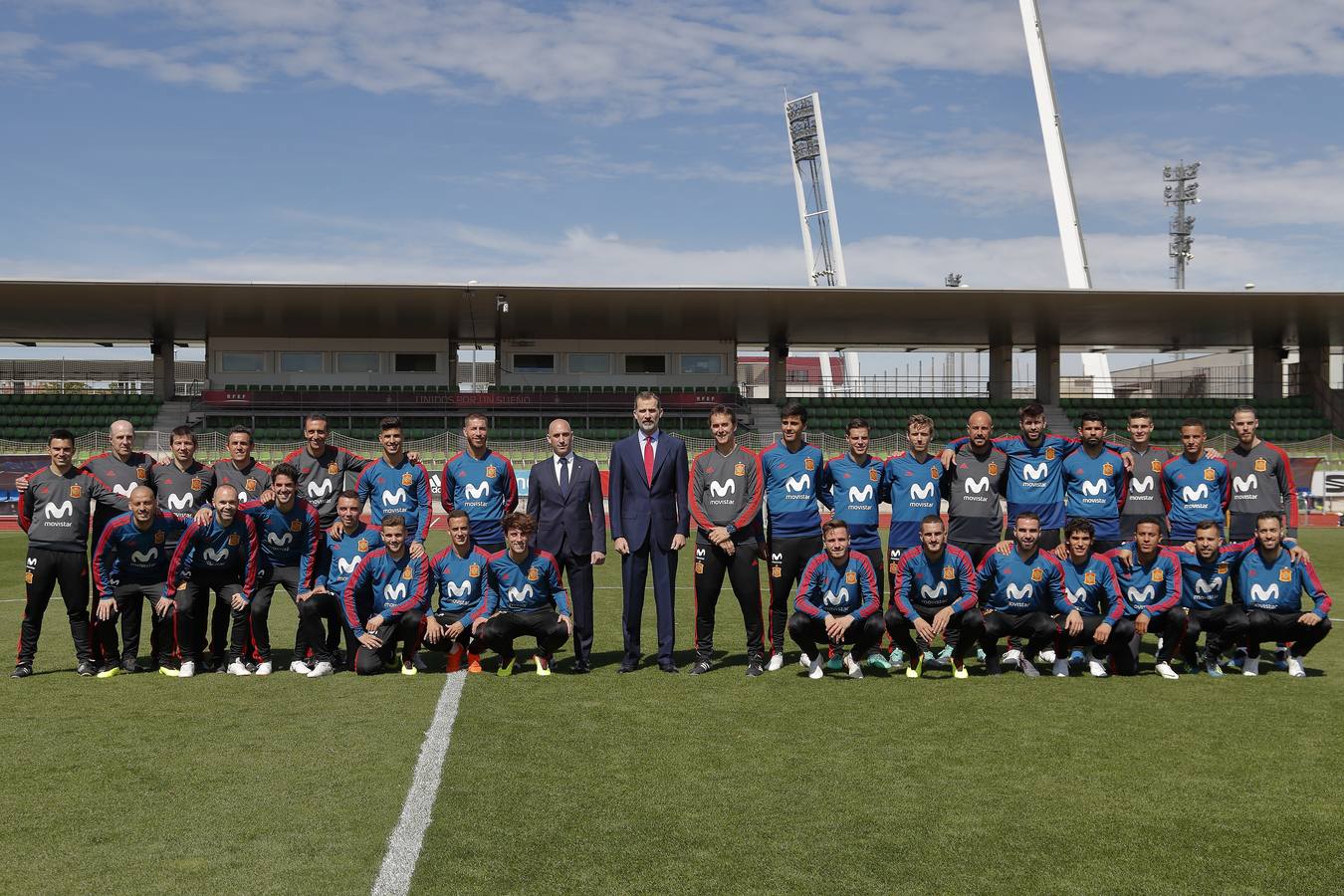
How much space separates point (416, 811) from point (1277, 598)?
5950 millimetres

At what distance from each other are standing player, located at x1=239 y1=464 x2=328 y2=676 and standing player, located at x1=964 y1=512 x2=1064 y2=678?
14.6 ft

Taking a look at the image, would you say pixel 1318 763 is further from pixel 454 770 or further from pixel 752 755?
pixel 454 770

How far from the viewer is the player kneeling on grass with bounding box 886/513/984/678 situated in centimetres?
743

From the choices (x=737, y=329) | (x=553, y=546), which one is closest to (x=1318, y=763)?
(x=553, y=546)

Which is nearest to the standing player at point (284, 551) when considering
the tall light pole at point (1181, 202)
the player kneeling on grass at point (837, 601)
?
the player kneeling on grass at point (837, 601)

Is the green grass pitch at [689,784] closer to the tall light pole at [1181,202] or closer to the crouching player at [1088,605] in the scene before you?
the crouching player at [1088,605]

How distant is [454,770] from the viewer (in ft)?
16.7

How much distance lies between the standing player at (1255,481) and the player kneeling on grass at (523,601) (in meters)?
5.02

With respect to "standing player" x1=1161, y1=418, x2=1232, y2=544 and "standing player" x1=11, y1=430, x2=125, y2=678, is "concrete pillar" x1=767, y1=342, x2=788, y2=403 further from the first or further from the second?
"standing player" x1=11, y1=430, x2=125, y2=678

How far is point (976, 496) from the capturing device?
8148 mm

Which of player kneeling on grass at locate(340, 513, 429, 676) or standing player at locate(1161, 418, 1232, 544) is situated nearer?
player kneeling on grass at locate(340, 513, 429, 676)

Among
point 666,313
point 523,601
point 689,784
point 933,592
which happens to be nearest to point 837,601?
point 933,592

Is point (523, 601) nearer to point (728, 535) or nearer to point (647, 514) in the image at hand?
point (647, 514)

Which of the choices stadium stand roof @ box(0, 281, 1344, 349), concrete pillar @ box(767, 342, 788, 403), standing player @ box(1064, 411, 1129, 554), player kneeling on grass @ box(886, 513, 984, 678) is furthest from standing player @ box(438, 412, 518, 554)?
concrete pillar @ box(767, 342, 788, 403)
